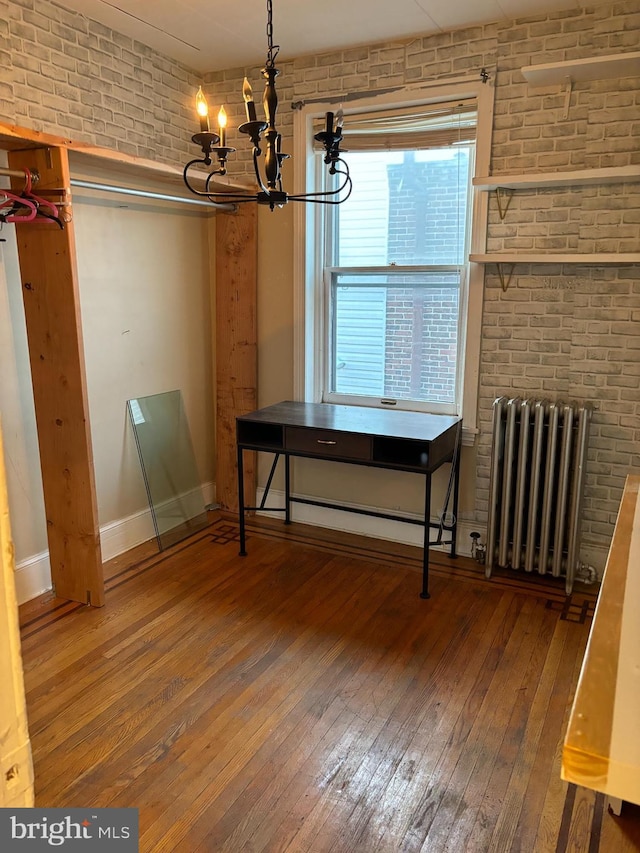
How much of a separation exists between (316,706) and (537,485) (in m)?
1.58

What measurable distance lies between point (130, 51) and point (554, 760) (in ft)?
12.6

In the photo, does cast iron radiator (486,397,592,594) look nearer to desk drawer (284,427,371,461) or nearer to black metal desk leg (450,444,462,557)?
black metal desk leg (450,444,462,557)

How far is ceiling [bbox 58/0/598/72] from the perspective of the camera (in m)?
2.93

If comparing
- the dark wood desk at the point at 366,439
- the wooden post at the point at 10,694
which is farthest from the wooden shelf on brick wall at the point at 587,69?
the wooden post at the point at 10,694

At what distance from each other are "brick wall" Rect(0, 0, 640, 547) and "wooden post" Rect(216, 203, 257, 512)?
728 millimetres

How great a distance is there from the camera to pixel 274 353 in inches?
159

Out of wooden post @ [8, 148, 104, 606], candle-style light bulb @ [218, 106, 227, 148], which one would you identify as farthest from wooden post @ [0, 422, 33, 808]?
wooden post @ [8, 148, 104, 606]

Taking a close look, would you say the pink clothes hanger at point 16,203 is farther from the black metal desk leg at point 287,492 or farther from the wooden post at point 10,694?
the wooden post at point 10,694

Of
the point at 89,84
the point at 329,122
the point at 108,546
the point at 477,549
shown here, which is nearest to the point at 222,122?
the point at 329,122

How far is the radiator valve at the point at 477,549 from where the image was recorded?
353 cm

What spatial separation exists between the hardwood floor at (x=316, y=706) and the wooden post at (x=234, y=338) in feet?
2.66

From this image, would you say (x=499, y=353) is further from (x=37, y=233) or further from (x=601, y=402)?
(x=37, y=233)

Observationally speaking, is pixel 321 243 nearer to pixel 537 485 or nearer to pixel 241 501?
pixel 241 501

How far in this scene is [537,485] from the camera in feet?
10.5
